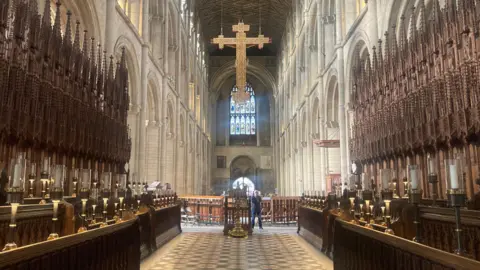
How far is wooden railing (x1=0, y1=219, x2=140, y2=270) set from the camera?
8.48 feet

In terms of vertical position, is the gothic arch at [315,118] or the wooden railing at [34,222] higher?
the gothic arch at [315,118]

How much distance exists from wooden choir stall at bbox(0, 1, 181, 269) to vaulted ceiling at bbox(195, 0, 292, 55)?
22.6m

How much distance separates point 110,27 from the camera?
41.3 feet

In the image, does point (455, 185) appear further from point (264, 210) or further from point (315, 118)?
point (315, 118)

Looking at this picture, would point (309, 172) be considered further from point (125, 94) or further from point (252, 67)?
point (252, 67)

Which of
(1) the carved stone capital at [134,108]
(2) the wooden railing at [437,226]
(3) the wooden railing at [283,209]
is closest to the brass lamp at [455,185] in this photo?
(2) the wooden railing at [437,226]

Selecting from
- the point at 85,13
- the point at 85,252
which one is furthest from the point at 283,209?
the point at 85,252

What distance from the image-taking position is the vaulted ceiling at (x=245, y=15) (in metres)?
33.0

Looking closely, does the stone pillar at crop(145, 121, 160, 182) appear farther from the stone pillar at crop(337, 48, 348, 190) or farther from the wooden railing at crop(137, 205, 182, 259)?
the stone pillar at crop(337, 48, 348, 190)

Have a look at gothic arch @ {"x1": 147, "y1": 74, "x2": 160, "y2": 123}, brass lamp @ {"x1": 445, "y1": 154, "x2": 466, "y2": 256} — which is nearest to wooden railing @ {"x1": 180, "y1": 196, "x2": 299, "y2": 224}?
gothic arch @ {"x1": 147, "y1": 74, "x2": 160, "y2": 123}

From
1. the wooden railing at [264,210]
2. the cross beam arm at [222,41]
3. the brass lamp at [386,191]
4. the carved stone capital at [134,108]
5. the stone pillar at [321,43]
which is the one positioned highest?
the cross beam arm at [222,41]

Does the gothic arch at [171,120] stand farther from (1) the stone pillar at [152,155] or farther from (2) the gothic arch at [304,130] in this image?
(2) the gothic arch at [304,130]

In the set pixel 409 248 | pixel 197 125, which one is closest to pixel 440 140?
pixel 409 248

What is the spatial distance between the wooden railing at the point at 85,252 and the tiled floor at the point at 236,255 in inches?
65.7
